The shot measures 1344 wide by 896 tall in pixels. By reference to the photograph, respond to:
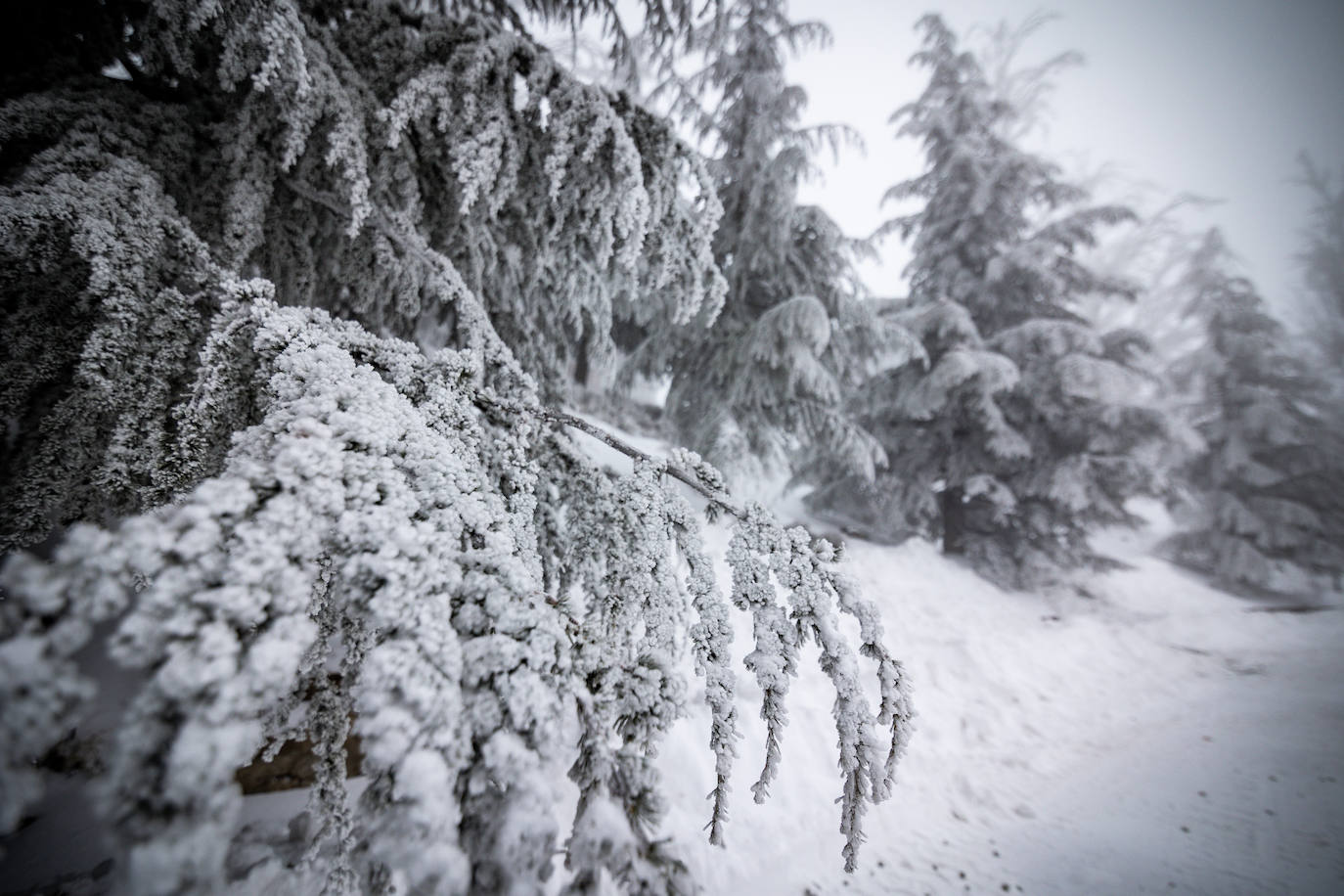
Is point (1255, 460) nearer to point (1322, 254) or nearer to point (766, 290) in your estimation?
point (766, 290)

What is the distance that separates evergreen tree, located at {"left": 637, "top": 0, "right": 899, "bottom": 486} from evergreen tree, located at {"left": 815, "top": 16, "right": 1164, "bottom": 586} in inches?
72.9

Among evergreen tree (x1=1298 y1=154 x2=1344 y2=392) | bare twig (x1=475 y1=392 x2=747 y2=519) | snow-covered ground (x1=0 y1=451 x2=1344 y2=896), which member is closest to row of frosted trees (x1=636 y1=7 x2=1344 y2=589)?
snow-covered ground (x1=0 y1=451 x2=1344 y2=896)

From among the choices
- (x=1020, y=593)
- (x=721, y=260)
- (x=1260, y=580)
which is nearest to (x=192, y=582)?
(x=721, y=260)

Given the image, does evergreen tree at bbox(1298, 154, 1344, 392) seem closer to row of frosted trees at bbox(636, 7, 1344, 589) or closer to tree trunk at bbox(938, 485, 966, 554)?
row of frosted trees at bbox(636, 7, 1344, 589)

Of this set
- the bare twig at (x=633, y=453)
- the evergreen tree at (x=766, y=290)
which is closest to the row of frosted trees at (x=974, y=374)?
the evergreen tree at (x=766, y=290)

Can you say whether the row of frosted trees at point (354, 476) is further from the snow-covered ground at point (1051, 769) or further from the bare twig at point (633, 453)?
the snow-covered ground at point (1051, 769)

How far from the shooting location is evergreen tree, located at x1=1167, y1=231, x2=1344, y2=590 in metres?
9.67

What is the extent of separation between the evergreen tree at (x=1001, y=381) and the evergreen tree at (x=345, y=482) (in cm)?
637

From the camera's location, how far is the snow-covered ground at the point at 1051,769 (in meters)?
2.82

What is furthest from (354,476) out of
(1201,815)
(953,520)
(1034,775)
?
(953,520)

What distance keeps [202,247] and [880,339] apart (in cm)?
601

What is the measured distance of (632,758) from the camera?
82cm

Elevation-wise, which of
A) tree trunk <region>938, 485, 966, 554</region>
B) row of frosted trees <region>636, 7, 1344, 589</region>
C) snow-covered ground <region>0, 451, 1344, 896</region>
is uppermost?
row of frosted trees <region>636, 7, 1344, 589</region>

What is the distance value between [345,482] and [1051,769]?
17.5 feet
